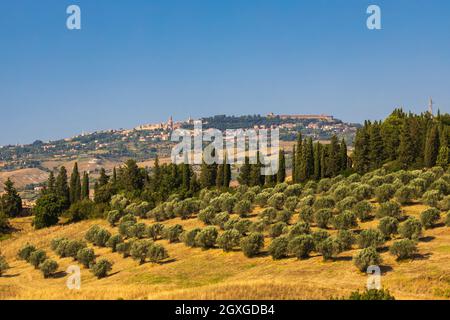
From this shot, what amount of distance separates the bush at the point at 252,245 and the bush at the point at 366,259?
31.0ft

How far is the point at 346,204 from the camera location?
169ft

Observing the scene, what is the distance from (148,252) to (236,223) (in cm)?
883

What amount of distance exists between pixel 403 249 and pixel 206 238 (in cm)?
1708

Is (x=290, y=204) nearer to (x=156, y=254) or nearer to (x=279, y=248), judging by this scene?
(x=279, y=248)

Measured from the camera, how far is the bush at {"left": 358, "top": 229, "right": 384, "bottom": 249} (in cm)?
3869

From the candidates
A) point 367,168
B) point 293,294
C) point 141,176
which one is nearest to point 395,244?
point 293,294

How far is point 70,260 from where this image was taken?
52.9 m

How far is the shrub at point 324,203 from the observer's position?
5244cm

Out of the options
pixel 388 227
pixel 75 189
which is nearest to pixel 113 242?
pixel 388 227

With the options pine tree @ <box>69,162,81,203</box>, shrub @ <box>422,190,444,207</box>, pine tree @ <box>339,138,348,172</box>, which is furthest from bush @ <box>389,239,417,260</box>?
pine tree @ <box>69,162,81,203</box>

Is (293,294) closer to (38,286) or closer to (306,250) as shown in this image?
(306,250)

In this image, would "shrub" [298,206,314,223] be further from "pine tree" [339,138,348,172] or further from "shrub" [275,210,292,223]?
"pine tree" [339,138,348,172]

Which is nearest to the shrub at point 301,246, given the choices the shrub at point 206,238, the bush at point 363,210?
the shrub at point 206,238

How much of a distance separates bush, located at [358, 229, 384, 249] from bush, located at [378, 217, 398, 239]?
7.54ft
